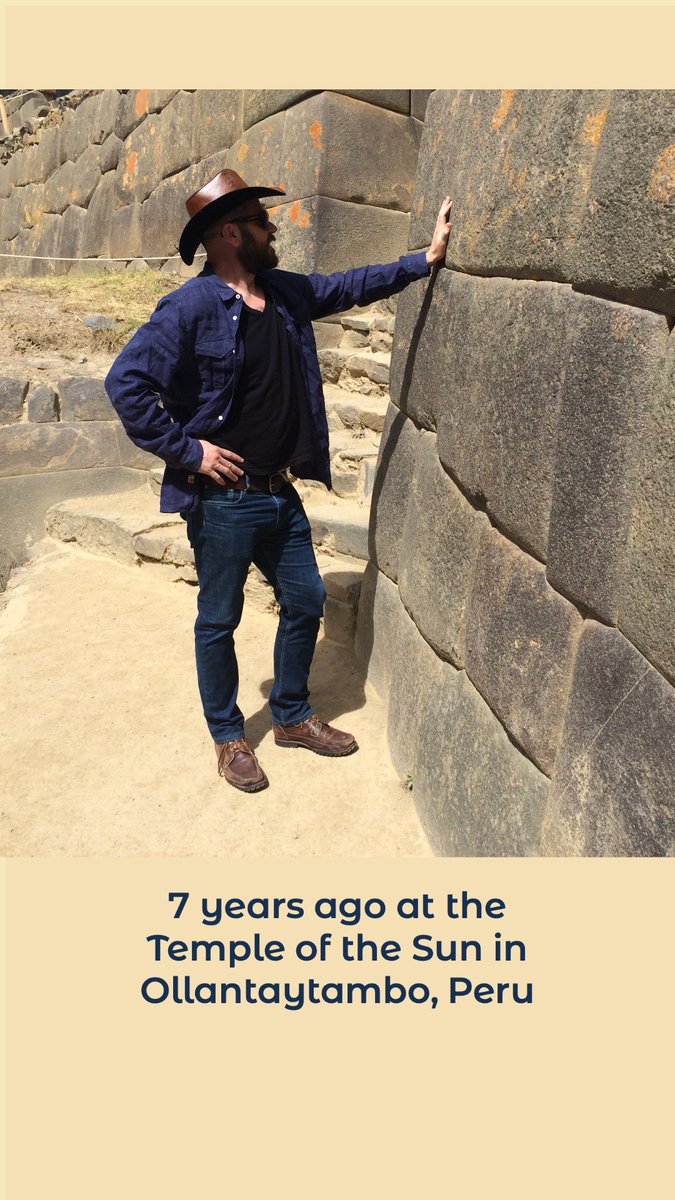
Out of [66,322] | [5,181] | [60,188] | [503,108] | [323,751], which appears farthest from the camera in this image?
[5,181]

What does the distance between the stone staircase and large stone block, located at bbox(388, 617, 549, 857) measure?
36.7 inches

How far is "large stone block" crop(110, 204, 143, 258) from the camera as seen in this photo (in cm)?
803

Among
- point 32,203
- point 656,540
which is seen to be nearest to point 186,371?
point 656,540

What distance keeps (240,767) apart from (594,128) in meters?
2.17

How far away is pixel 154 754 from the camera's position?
319 cm

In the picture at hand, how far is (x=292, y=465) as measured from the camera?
274 cm

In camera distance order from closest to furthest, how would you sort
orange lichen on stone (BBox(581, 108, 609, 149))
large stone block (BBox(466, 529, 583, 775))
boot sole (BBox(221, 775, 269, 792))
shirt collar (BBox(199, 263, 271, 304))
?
orange lichen on stone (BBox(581, 108, 609, 149)), large stone block (BBox(466, 529, 583, 775)), shirt collar (BBox(199, 263, 271, 304)), boot sole (BBox(221, 775, 269, 792))

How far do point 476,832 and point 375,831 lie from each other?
1.80ft

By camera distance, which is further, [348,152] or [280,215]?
[280,215]

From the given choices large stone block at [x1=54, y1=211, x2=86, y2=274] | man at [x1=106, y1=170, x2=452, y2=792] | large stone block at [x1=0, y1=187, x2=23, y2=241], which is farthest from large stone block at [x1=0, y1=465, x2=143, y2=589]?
large stone block at [x1=0, y1=187, x2=23, y2=241]

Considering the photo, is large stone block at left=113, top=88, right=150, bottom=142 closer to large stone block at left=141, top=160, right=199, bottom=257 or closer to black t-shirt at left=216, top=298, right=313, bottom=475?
large stone block at left=141, top=160, right=199, bottom=257

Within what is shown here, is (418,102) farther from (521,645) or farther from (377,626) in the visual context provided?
(521,645)

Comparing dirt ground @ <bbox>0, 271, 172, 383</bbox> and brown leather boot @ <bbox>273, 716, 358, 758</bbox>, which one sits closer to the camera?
brown leather boot @ <bbox>273, 716, 358, 758</bbox>

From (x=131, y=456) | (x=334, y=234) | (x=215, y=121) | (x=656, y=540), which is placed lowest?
(x=131, y=456)
